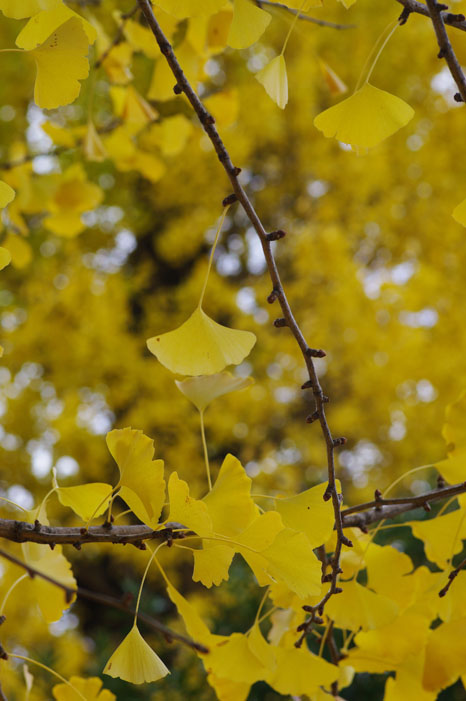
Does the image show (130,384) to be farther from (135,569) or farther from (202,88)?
(202,88)

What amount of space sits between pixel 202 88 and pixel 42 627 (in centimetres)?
195

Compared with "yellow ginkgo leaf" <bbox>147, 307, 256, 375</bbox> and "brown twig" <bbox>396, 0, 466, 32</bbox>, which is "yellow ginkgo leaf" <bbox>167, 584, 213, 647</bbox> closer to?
"yellow ginkgo leaf" <bbox>147, 307, 256, 375</bbox>

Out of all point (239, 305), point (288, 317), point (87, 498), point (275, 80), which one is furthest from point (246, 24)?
point (239, 305)

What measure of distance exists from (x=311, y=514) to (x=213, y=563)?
58mm

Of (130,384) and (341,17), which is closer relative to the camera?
(130,384)

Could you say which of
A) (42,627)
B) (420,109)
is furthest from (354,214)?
(42,627)

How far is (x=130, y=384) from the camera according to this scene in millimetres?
2408

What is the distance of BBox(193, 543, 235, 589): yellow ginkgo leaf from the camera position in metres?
0.32

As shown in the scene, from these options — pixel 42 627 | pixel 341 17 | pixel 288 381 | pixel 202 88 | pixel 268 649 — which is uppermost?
pixel 268 649

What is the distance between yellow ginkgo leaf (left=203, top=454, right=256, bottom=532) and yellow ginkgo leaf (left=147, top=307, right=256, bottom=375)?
6 centimetres

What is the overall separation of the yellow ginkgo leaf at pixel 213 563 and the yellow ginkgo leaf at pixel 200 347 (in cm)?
9

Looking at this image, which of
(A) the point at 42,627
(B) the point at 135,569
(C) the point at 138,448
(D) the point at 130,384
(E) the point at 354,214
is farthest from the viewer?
(E) the point at 354,214

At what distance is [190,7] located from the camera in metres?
0.30

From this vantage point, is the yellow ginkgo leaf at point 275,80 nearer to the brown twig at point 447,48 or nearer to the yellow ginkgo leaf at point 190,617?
the brown twig at point 447,48
